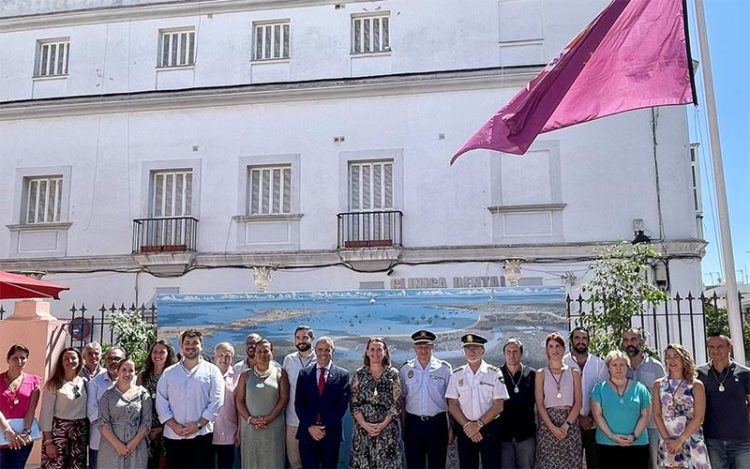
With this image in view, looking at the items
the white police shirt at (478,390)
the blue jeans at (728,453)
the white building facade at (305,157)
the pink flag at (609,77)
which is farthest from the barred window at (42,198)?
the blue jeans at (728,453)

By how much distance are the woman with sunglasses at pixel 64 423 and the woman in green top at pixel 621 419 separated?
4.76m

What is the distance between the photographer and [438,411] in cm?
636

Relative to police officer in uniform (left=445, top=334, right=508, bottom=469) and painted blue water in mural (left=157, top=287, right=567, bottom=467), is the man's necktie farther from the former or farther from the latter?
painted blue water in mural (left=157, top=287, right=567, bottom=467)

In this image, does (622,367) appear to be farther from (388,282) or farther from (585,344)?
(388,282)

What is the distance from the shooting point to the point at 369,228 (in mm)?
13703

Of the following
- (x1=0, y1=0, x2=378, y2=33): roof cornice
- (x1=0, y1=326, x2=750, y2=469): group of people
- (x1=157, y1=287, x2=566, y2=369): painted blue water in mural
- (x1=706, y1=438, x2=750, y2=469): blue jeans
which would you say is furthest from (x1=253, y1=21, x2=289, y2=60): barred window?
(x1=706, y1=438, x2=750, y2=469): blue jeans

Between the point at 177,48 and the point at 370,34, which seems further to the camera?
the point at 177,48

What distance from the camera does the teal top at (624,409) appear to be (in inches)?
231

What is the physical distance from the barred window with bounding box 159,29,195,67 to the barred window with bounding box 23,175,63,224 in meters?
3.66

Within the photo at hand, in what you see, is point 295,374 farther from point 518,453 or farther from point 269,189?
point 269,189

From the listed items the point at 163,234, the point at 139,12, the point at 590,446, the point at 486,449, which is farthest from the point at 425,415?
the point at 139,12

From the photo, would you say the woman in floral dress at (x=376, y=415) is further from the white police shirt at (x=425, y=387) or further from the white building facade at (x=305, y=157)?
the white building facade at (x=305, y=157)

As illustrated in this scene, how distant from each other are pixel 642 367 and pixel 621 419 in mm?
994

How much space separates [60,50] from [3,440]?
12.3m
